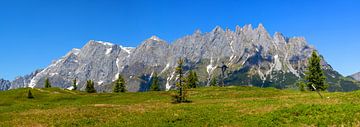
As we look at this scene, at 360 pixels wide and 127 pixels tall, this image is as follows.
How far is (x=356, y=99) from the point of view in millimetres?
43469

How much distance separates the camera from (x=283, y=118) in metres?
35.7

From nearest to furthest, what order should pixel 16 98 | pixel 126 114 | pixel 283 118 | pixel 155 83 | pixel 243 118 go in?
pixel 283 118, pixel 243 118, pixel 126 114, pixel 16 98, pixel 155 83

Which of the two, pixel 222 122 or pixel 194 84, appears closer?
pixel 222 122

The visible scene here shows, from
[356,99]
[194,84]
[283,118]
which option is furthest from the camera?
[194,84]

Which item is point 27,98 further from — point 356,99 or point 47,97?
point 356,99

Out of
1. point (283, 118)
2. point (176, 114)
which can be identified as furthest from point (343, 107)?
point (176, 114)

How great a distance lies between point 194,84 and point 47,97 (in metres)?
66.8

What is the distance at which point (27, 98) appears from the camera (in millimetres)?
87812

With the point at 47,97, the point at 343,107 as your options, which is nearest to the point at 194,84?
the point at 47,97

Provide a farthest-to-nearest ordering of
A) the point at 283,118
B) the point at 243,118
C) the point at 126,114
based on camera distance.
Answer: the point at 126,114 → the point at 243,118 → the point at 283,118

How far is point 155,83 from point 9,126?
120m

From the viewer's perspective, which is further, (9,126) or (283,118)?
(9,126)

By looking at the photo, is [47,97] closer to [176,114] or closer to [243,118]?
[176,114]

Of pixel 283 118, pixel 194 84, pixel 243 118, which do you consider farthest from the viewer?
pixel 194 84
